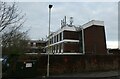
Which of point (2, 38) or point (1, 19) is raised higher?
point (1, 19)

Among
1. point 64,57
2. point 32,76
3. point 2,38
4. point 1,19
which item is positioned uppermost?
point 1,19

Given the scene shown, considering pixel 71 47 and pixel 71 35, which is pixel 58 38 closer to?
pixel 71 35

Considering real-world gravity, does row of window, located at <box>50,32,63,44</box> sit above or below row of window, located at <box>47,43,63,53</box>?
above

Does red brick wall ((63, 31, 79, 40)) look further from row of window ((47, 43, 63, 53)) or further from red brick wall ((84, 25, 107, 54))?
red brick wall ((84, 25, 107, 54))

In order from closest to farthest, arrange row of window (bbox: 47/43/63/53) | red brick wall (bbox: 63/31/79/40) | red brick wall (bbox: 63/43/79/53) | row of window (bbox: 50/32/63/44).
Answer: red brick wall (bbox: 63/43/79/53) → red brick wall (bbox: 63/31/79/40) → row of window (bbox: 47/43/63/53) → row of window (bbox: 50/32/63/44)

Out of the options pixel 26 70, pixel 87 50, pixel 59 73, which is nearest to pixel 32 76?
pixel 26 70

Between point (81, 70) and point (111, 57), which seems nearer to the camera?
point (81, 70)

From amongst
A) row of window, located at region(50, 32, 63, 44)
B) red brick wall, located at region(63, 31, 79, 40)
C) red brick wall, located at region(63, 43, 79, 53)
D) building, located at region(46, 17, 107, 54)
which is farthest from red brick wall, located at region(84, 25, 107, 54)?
Answer: row of window, located at region(50, 32, 63, 44)

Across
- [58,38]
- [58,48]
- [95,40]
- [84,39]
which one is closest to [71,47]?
[84,39]

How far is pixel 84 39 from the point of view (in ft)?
197

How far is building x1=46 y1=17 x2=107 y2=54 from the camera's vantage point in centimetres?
5719

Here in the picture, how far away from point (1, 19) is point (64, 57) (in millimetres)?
8076

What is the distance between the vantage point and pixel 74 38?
63969 millimetres

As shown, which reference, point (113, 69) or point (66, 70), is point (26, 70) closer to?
point (66, 70)
